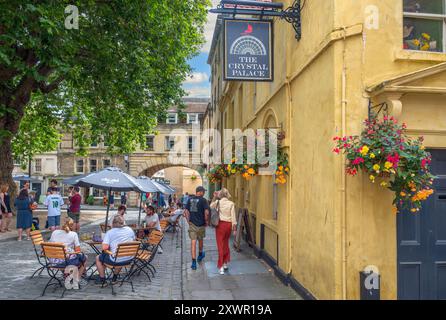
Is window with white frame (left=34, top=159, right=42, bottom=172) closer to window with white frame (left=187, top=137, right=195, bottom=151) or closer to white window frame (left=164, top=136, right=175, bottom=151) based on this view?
white window frame (left=164, top=136, right=175, bottom=151)

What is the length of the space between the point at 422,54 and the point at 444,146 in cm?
132

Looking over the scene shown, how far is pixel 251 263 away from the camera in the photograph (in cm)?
1027

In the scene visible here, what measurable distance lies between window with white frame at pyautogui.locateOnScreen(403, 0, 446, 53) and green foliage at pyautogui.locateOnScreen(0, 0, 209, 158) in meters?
7.92

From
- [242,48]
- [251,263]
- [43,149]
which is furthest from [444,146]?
[43,149]

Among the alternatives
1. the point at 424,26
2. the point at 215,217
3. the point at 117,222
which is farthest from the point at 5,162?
the point at 424,26

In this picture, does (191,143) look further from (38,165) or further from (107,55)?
(107,55)

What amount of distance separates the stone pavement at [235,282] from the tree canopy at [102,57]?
6.59 meters

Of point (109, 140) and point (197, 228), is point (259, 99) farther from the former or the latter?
point (109, 140)

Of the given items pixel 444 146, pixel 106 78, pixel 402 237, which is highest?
pixel 106 78

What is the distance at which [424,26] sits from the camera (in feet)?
19.8

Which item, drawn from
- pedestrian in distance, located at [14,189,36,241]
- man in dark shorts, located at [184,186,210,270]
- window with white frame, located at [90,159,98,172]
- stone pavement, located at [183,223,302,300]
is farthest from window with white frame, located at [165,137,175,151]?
man in dark shorts, located at [184,186,210,270]

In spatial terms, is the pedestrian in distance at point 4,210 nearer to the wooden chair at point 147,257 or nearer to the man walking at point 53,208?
the man walking at point 53,208

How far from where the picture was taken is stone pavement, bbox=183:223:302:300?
7250mm

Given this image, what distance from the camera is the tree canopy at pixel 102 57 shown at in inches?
434
